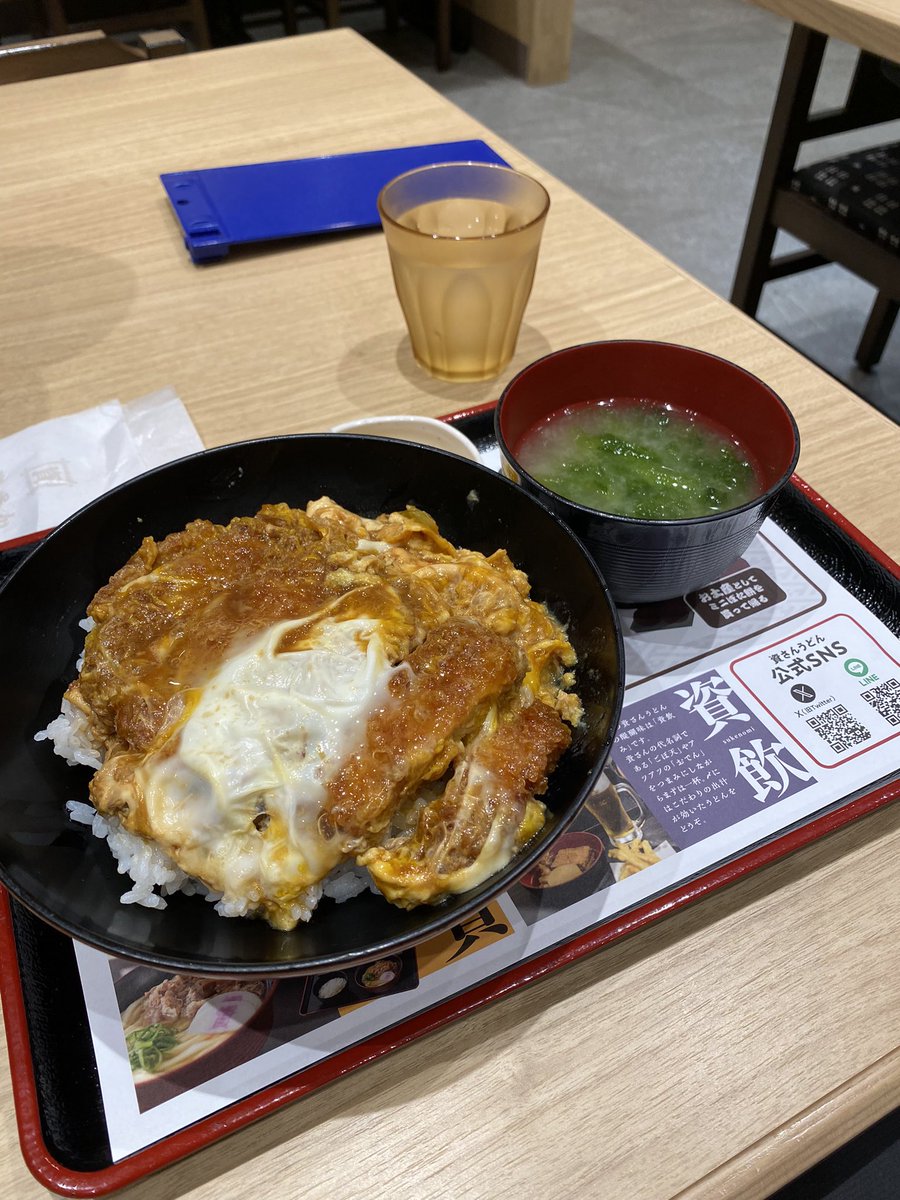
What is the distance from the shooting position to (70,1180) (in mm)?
703

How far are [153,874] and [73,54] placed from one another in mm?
2404

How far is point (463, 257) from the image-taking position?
4.49 feet

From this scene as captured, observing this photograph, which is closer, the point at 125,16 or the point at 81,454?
the point at 81,454

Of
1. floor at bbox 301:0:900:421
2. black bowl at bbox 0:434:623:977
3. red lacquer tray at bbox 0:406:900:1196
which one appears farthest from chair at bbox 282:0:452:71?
red lacquer tray at bbox 0:406:900:1196

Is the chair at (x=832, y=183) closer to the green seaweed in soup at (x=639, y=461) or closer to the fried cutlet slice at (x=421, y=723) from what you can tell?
the green seaweed in soup at (x=639, y=461)

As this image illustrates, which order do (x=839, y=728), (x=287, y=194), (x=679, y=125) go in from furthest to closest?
(x=679, y=125), (x=287, y=194), (x=839, y=728)

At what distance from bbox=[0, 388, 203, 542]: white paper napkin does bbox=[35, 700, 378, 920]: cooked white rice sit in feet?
1.93

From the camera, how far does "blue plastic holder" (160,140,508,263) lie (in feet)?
5.73

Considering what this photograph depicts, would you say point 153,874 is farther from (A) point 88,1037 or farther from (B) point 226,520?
(B) point 226,520

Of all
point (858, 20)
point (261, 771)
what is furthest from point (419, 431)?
point (858, 20)

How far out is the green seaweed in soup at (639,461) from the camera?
1115 mm

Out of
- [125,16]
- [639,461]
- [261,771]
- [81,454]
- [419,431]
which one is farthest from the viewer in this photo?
[125,16]

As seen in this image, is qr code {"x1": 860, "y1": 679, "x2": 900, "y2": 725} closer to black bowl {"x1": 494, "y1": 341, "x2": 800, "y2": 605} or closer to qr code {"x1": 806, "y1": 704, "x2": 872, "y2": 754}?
qr code {"x1": 806, "y1": 704, "x2": 872, "y2": 754}

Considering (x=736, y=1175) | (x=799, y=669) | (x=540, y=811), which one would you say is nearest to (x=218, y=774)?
(x=540, y=811)
